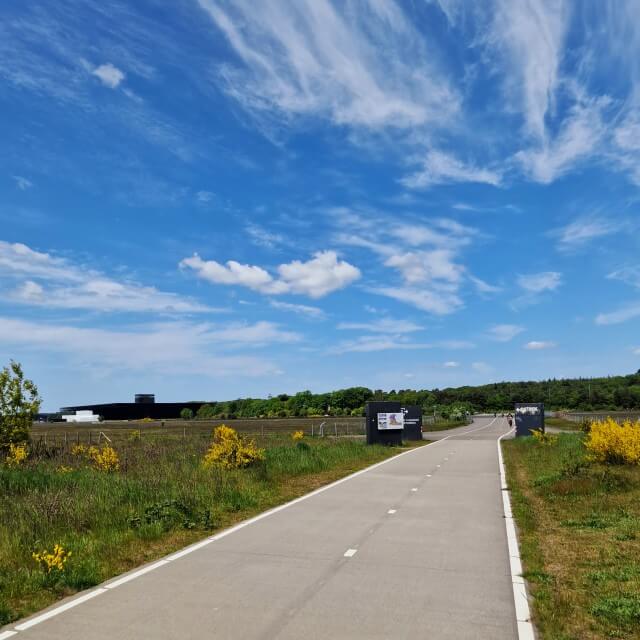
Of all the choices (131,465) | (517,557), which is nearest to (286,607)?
(517,557)

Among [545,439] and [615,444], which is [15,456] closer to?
[615,444]

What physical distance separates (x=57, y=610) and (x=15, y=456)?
19.2 m

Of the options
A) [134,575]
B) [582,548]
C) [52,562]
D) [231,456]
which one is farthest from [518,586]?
[231,456]

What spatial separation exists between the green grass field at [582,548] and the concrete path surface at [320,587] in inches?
17.5

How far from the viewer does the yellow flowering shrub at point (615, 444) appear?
17.0 m

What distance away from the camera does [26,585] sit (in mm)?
6945

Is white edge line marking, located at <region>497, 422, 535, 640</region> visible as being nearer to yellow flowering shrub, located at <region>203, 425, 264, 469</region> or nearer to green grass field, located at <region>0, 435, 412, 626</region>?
green grass field, located at <region>0, 435, 412, 626</region>

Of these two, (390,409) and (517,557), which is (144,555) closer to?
(517,557)

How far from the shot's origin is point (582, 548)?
9.05m

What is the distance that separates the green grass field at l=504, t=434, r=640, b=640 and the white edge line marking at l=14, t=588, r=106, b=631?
487 cm

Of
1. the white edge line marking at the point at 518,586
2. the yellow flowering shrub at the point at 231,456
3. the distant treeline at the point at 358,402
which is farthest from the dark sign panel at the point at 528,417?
the distant treeline at the point at 358,402

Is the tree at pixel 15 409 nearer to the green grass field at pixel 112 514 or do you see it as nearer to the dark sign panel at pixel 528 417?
the green grass field at pixel 112 514

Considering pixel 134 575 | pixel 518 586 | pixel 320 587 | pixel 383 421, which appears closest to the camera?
pixel 320 587

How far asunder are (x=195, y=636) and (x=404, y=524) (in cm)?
611
